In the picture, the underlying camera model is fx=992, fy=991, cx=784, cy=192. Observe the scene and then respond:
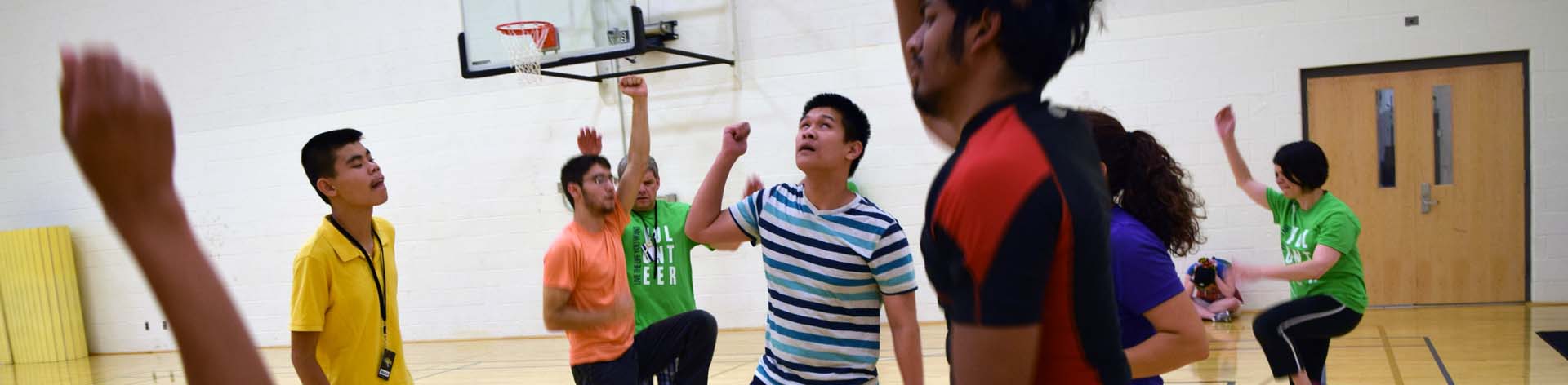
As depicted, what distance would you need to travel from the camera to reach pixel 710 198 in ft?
10.4

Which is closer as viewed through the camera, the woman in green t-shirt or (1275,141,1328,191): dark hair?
the woman in green t-shirt

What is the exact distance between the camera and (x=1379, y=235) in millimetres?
8125

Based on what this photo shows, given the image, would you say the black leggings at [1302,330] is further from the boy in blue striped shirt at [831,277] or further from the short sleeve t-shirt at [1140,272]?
the short sleeve t-shirt at [1140,272]

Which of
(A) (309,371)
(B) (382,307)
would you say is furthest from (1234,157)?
(A) (309,371)

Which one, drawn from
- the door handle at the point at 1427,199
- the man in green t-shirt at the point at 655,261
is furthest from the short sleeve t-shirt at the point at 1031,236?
the door handle at the point at 1427,199

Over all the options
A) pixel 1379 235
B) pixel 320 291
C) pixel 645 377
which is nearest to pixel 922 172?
pixel 1379 235

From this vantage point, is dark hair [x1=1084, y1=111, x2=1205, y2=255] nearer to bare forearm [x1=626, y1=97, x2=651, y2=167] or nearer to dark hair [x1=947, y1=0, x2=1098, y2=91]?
dark hair [x1=947, y1=0, x2=1098, y2=91]

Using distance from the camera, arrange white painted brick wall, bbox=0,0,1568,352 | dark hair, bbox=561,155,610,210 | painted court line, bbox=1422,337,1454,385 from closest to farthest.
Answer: dark hair, bbox=561,155,610,210, painted court line, bbox=1422,337,1454,385, white painted brick wall, bbox=0,0,1568,352

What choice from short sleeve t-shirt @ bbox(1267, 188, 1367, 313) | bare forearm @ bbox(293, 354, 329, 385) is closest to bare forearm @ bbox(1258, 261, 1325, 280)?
short sleeve t-shirt @ bbox(1267, 188, 1367, 313)

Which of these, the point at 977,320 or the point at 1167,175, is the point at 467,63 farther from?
the point at 977,320

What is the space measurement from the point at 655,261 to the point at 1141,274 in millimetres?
2888

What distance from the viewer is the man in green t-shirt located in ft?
14.6

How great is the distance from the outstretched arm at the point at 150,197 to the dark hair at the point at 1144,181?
1787mm

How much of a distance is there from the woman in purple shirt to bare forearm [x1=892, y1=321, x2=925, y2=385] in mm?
693
